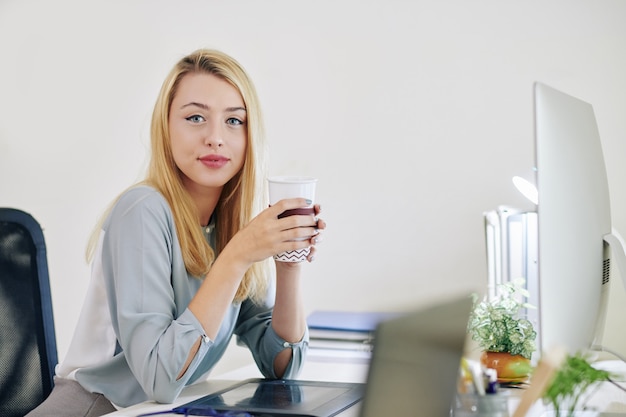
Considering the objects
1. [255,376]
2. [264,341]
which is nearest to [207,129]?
[264,341]

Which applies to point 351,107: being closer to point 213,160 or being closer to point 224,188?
point 224,188

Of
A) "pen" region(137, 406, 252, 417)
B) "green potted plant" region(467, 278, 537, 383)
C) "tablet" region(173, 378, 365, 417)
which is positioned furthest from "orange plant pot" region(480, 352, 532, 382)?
"pen" region(137, 406, 252, 417)

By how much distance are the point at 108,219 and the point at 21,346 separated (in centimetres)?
34

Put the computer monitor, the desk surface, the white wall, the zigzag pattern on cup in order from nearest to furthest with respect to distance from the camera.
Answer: the computer monitor, the desk surface, the zigzag pattern on cup, the white wall

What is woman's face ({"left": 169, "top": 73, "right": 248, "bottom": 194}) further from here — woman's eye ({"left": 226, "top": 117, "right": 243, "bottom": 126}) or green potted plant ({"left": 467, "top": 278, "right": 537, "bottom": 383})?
green potted plant ({"left": 467, "top": 278, "right": 537, "bottom": 383})

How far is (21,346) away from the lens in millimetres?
1580

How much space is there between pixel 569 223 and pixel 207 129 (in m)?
0.72

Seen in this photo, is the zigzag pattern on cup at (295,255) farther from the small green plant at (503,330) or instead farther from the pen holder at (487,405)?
the pen holder at (487,405)

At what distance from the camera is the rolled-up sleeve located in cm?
163

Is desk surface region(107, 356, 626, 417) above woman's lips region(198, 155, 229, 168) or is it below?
below

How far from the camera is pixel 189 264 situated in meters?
1.50

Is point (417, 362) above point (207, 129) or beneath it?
beneath

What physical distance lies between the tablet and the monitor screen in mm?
333

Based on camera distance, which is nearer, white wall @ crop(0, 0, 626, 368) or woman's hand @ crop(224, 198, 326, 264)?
woman's hand @ crop(224, 198, 326, 264)
